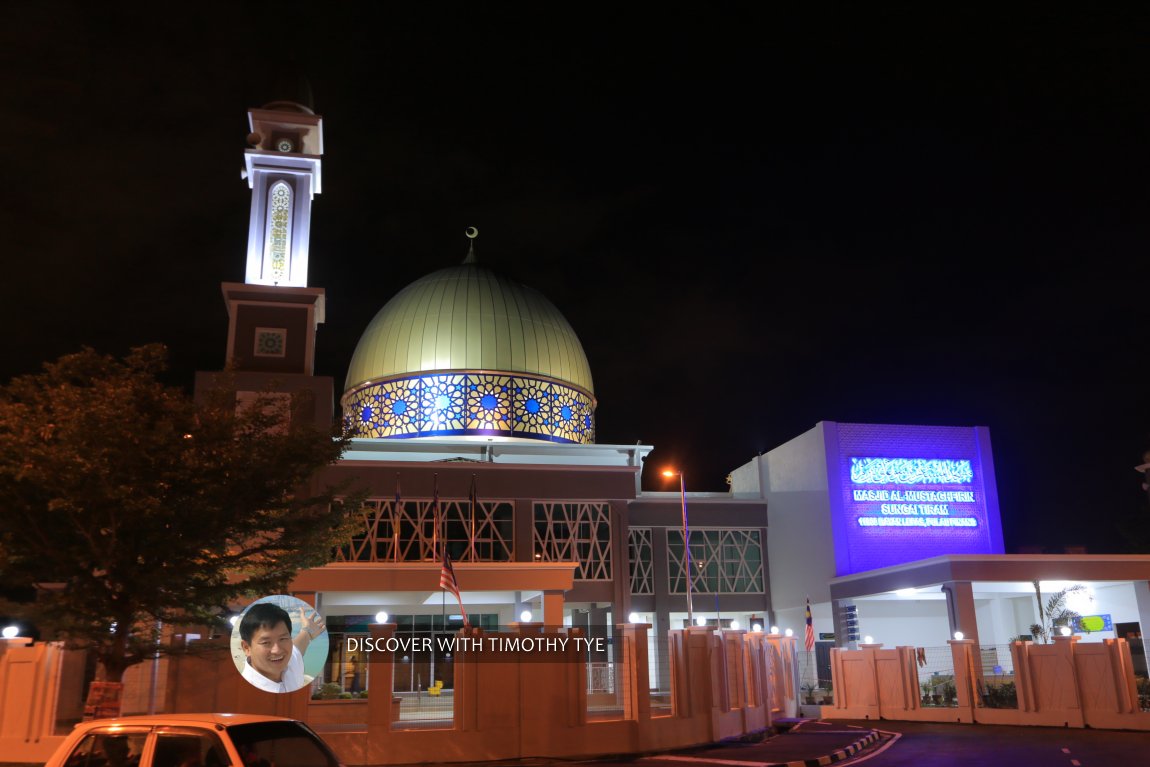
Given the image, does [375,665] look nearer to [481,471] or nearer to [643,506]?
[481,471]

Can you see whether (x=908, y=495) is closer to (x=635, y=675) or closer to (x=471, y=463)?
(x=471, y=463)

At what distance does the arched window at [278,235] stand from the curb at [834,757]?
2326cm

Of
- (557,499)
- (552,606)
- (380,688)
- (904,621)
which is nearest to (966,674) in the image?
(552,606)

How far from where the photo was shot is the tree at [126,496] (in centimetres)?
1466

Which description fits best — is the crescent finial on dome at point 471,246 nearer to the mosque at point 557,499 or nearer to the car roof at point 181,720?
the mosque at point 557,499

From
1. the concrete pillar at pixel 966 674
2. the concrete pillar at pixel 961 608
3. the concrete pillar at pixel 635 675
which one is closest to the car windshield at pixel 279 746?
the concrete pillar at pixel 635 675

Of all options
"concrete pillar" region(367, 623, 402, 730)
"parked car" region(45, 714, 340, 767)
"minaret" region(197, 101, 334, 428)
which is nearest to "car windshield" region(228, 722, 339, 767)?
"parked car" region(45, 714, 340, 767)

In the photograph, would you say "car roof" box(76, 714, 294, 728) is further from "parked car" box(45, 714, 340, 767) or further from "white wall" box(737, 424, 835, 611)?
"white wall" box(737, 424, 835, 611)

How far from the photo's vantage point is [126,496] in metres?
14.4

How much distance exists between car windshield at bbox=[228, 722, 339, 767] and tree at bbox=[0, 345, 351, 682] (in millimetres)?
6159

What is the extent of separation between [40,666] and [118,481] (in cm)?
513

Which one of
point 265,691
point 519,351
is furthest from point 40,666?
point 519,351

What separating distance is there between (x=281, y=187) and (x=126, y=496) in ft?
70.5

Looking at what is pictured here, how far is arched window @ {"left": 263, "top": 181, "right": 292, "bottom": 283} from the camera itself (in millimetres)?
33062
